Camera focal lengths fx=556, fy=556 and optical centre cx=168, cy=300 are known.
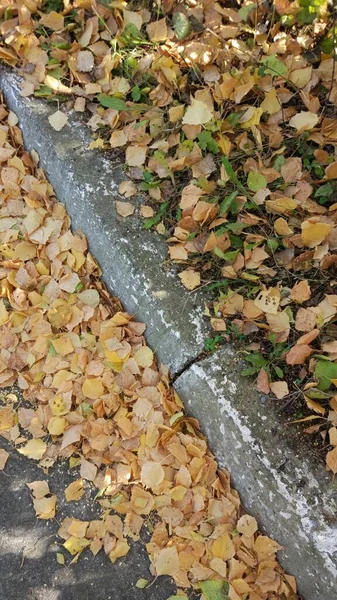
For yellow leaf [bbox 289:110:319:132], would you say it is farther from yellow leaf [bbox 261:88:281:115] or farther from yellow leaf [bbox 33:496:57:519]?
yellow leaf [bbox 33:496:57:519]

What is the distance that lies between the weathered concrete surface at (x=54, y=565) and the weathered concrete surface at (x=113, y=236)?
70 centimetres

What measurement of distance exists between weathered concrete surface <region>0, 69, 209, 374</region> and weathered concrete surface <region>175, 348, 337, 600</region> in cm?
14

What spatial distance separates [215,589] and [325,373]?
0.83m

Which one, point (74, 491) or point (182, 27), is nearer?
point (74, 491)

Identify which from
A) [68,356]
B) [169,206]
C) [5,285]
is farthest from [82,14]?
[68,356]

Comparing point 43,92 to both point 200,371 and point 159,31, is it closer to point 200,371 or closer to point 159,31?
point 159,31

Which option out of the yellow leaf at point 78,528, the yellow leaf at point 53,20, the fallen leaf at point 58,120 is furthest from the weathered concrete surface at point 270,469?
the yellow leaf at point 53,20

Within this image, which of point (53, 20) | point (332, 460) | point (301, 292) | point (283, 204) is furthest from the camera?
point (53, 20)

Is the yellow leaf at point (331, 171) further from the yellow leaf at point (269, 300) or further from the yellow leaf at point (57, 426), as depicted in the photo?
the yellow leaf at point (57, 426)

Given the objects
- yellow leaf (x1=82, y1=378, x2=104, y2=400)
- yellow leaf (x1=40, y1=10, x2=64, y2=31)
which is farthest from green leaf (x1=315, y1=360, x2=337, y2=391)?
yellow leaf (x1=40, y1=10, x2=64, y2=31)

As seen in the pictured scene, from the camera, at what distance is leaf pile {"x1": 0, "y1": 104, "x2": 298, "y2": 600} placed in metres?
1.94

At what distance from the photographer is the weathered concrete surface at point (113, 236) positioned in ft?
7.11

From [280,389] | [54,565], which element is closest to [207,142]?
[280,389]

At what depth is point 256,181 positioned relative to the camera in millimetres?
2189
